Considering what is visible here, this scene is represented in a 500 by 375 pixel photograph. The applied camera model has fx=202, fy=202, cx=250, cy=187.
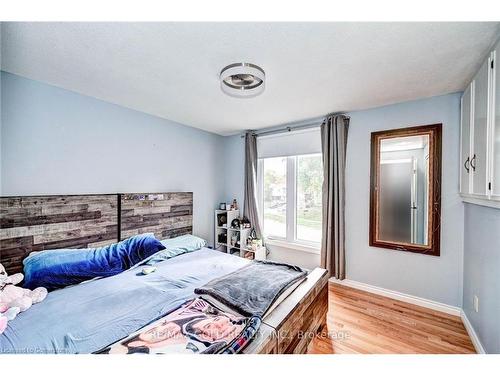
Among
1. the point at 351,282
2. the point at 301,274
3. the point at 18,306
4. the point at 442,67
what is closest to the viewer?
the point at 18,306

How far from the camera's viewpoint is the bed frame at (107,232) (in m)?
1.31

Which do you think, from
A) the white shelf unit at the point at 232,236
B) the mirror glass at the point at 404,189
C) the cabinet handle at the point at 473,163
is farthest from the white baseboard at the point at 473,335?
the white shelf unit at the point at 232,236

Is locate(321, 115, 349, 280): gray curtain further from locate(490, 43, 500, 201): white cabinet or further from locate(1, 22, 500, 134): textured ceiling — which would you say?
locate(490, 43, 500, 201): white cabinet

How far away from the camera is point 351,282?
8.82 ft

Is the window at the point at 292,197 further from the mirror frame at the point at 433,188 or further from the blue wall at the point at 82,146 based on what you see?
the blue wall at the point at 82,146

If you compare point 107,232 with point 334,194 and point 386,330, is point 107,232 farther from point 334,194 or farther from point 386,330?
point 386,330

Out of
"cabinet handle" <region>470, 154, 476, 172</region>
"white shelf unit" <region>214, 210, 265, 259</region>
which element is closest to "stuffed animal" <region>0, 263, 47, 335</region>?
"white shelf unit" <region>214, 210, 265, 259</region>

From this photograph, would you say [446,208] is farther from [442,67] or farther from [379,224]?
[442,67]

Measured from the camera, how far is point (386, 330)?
6.12 feet

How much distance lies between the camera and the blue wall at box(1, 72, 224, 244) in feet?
5.84

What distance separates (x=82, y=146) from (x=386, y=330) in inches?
139

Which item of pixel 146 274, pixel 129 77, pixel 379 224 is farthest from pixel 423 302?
pixel 129 77

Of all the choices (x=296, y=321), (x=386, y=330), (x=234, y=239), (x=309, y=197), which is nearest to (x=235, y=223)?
(x=234, y=239)
